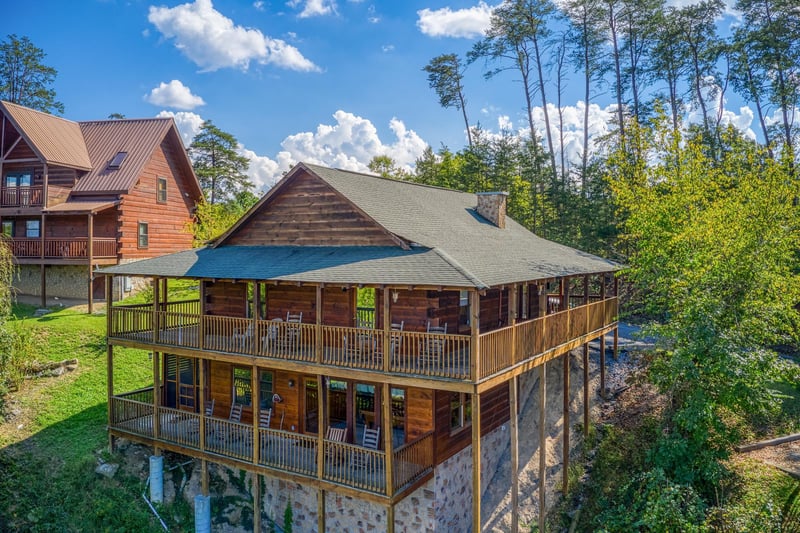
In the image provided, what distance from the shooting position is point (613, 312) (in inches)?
816

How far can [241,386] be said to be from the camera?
55.6 feet

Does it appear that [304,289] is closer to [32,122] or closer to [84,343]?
[84,343]

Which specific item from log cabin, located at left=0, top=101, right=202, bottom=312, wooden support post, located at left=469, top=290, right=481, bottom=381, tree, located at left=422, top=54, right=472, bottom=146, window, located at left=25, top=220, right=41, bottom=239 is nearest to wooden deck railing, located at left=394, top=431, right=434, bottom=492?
wooden support post, located at left=469, top=290, right=481, bottom=381

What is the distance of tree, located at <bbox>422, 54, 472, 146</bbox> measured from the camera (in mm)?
42375

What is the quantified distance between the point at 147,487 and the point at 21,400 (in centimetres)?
656

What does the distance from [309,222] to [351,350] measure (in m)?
5.30

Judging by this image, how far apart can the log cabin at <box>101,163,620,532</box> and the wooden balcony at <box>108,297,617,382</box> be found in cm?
6

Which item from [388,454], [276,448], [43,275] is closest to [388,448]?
[388,454]

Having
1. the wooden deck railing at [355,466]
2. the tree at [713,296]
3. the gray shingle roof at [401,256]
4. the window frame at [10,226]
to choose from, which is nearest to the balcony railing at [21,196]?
the window frame at [10,226]

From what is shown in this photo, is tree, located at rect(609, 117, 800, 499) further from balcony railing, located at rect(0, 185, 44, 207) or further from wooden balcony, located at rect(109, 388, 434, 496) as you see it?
balcony railing, located at rect(0, 185, 44, 207)

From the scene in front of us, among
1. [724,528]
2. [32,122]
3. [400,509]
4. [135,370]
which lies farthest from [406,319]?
[32,122]

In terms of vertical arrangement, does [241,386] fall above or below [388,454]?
above

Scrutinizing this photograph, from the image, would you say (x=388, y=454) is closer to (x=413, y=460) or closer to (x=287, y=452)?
(x=413, y=460)

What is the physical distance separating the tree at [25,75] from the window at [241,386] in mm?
40744
